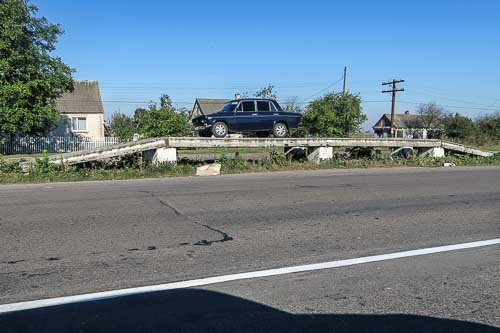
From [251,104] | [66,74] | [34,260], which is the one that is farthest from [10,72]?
[34,260]

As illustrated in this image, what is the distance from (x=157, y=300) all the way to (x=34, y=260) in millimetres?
2035

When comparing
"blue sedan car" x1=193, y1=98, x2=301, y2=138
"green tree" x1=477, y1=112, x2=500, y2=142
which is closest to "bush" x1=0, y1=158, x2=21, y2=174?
"blue sedan car" x1=193, y1=98, x2=301, y2=138

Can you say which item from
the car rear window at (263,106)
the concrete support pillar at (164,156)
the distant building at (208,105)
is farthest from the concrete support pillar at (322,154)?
the distant building at (208,105)

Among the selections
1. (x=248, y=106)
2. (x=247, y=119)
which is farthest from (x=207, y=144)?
(x=248, y=106)

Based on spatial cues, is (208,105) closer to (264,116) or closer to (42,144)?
(42,144)

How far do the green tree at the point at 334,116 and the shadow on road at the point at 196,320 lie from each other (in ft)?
93.0

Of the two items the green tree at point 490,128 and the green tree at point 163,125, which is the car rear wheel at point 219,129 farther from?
the green tree at point 490,128

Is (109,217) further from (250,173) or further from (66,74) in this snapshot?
(66,74)

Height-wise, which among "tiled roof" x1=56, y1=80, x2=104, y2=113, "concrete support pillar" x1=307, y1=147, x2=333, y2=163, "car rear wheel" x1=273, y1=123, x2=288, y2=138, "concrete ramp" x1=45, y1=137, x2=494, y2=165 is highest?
"tiled roof" x1=56, y1=80, x2=104, y2=113

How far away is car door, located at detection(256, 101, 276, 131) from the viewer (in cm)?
1881

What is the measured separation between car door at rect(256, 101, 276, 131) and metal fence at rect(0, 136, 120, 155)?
19.8 meters

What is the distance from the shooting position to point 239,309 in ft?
12.8

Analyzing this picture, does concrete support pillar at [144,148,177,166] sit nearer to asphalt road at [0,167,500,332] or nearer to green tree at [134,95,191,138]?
asphalt road at [0,167,500,332]

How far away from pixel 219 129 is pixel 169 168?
3.02 metres
